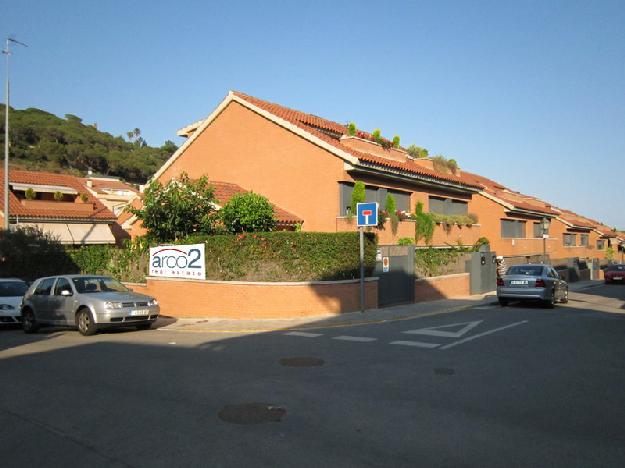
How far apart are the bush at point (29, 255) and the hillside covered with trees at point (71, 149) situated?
46431 millimetres

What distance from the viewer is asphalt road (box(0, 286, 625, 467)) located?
16.6ft

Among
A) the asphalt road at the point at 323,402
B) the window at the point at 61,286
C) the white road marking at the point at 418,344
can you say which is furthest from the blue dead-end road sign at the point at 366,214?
the window at the point at 61,286

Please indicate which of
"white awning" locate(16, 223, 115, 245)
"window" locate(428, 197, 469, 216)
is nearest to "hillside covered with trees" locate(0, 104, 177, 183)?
"white awning" locate(16, 223, 115, 245)

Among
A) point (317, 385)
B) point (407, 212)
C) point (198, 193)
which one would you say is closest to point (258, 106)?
point (198, 193)

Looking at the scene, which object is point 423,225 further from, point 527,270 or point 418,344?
point 418,344

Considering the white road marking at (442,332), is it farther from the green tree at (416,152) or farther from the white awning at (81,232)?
the white awning at (81,232)

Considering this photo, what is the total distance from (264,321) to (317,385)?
8.31m

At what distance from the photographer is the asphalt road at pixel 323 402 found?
16.6ft

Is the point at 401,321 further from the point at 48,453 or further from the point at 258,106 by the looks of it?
the point at 258,106

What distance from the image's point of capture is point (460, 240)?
2975 cm

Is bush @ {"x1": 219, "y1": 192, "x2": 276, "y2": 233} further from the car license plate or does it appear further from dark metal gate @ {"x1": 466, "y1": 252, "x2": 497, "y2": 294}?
dark metal gate @ {"x1": 466, "y1": 252, "x2": 497, "y2": 294}

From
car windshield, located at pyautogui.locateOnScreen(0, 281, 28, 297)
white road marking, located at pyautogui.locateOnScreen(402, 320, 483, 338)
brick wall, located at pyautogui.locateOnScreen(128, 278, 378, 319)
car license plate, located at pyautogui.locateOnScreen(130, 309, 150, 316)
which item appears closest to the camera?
white road marking, located at pyautogui.locateOnScreen(402, 320, 483, 338)

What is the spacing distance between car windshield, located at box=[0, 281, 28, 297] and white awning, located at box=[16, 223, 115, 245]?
49.0ft

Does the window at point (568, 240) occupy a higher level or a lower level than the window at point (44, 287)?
higher
